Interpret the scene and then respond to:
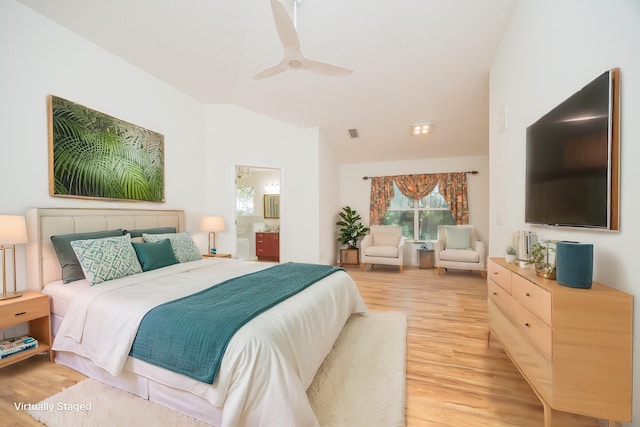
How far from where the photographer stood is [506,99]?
270 centimetres

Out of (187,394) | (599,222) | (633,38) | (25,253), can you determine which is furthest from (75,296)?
(633,38)

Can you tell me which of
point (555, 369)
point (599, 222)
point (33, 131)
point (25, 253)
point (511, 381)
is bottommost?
point (511, 381)

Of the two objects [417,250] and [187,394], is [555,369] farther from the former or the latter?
[417,250]

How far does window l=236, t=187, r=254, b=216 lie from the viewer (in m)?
7.54

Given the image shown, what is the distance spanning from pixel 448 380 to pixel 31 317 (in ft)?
10.1

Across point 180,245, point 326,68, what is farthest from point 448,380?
point 180,245

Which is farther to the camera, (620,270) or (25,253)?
(25,253)

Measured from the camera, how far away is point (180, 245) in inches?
119

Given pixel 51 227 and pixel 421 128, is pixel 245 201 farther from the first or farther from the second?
pixel 51 227

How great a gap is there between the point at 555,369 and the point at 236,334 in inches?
60.5

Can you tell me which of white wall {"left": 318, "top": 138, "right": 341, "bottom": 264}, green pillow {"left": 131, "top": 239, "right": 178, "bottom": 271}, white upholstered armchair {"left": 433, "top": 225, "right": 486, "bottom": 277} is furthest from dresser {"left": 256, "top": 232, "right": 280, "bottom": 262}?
green pillow {"left": 131, "top": 239, "right": 178, "bottom": 271}

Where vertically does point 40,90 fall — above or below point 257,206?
above

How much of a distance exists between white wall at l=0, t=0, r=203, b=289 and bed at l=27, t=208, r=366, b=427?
23 cm

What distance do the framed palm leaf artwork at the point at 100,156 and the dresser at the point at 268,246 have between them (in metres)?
3.17
